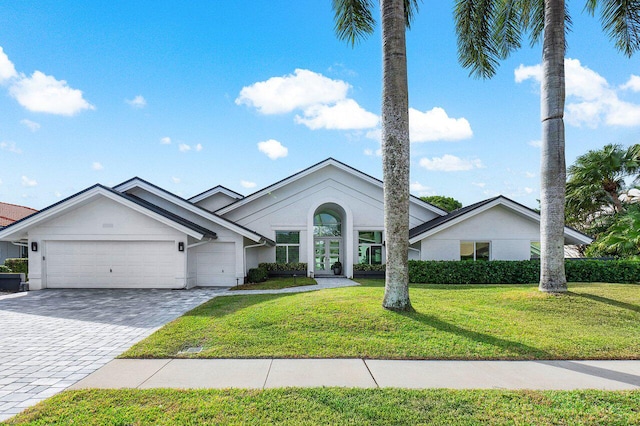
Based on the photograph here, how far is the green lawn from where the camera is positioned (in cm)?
388

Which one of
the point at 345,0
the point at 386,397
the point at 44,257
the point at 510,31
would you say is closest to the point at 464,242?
the point at 510,31

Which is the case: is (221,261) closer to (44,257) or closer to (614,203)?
(44,257)

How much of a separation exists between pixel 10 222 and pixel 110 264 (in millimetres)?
18498

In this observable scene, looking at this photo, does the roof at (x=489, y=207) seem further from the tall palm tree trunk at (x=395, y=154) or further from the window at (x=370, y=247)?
the tall palm tree trunk at (x=395, y=154)

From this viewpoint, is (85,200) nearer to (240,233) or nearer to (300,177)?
(240,233)

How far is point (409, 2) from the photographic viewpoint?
1102 cm

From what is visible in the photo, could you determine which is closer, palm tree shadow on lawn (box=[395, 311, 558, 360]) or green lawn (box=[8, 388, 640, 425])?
green lawn (box=[8, 388, 640, 425])

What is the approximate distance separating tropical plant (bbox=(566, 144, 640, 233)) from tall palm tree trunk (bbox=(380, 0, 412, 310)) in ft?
68.9

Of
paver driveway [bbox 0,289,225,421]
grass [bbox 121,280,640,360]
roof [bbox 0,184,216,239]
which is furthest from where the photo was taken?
roof [bbox 0,184,216,239]

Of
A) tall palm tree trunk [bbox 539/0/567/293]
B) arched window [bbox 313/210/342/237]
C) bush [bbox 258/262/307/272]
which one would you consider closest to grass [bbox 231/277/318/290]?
bush [bbox 258/262/307/272]

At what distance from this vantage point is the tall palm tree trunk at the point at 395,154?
8320mm

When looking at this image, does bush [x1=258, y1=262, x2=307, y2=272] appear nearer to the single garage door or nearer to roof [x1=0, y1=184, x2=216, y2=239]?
roof [x1=0, y1=184, x2=216, y2=239]

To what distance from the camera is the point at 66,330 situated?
8.22m

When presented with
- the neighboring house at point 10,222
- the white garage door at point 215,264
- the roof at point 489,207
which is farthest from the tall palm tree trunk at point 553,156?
the neighboring house at point 10,222
